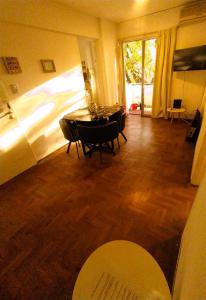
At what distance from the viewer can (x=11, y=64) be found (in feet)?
7.21

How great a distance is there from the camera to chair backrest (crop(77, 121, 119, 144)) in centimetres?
225

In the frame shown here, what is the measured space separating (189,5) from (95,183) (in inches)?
156

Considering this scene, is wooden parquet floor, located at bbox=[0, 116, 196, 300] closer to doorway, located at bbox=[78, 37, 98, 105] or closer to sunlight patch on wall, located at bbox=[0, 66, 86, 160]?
sunlight patch on wall, located at bbox=[0, 66, 86, 160]

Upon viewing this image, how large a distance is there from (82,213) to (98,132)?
116cm

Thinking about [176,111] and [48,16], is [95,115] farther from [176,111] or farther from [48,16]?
[176,111]

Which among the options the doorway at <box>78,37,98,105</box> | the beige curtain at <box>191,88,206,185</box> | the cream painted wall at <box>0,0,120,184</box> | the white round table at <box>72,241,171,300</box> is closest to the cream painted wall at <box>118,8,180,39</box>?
the cream painted wall at <box>0,0,120,184</box>

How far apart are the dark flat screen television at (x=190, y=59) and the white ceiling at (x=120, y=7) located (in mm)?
898

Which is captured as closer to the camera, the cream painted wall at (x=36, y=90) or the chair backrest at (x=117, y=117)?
the cream painted wall at (x=36, y=90)

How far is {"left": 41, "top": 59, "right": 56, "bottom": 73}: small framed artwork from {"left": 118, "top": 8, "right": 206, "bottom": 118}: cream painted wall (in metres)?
2.45

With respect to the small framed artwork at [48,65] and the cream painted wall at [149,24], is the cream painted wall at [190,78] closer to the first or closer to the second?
the cream painted wall at [149,24]

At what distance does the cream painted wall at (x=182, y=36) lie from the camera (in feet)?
10.6

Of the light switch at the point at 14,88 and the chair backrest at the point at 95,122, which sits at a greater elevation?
the light switch at the point at 14,88

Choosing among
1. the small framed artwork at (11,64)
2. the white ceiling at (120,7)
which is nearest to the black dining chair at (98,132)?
the small framed artwork at (11,64)

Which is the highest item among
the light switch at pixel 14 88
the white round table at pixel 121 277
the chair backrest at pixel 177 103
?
the light switch at pixel 14 88
